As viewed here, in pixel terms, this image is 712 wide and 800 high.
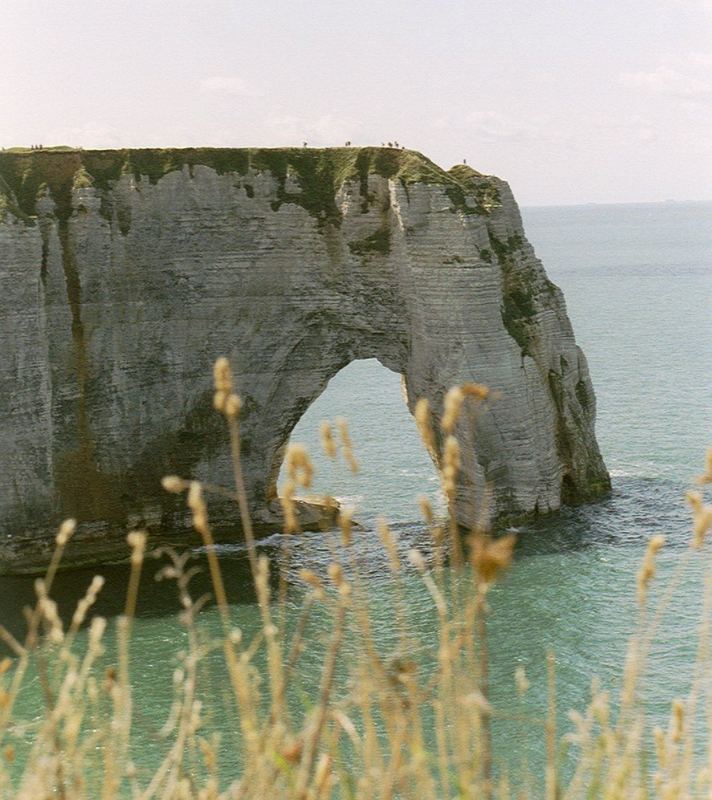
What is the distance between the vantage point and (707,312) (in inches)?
3799

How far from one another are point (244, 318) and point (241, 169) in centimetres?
516

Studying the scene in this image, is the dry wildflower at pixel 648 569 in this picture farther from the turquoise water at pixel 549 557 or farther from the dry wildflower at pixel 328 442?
the turquoise water at pixel 549 557

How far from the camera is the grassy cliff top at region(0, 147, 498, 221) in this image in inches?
1401

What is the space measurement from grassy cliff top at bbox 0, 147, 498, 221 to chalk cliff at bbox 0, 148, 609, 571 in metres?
0.08

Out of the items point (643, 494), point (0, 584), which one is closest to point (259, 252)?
point (0, 584)

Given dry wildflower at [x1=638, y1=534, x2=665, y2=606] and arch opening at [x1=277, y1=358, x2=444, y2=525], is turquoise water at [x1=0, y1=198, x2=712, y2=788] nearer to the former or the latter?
arch opening at [x1=277, y1=358, x2=444, y2=525]

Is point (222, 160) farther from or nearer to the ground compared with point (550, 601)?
farther from the ground

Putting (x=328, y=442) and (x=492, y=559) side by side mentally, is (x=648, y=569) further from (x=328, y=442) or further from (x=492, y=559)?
(x=328, y=442)

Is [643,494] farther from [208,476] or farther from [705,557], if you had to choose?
[208,476]

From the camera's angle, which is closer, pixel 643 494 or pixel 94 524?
pixel 94 524

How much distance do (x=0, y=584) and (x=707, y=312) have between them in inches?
3022

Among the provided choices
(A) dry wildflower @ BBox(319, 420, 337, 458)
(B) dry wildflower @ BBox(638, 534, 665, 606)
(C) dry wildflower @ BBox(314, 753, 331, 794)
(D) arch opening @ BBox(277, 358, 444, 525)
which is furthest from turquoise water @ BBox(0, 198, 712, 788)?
(B) dry wildflower @ BBox(638, 534, 665, 606)

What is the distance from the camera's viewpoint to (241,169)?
37.2 m

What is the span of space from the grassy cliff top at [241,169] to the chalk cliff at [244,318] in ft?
0.26
